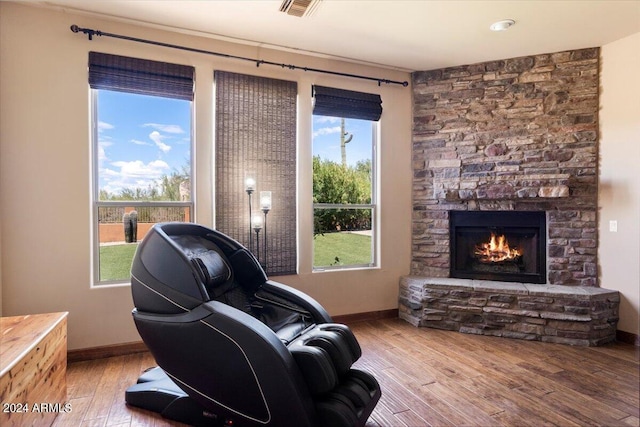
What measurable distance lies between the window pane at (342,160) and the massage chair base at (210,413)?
2090mm

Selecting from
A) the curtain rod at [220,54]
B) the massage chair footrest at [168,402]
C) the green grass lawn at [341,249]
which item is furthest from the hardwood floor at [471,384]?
the curtain rod at [220,54]

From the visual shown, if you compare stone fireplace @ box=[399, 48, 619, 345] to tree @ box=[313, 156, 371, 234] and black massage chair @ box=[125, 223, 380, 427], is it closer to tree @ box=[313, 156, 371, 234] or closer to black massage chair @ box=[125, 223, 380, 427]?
tree @ box=[313, 156, 371, 234]

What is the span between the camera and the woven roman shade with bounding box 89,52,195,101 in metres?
2.75

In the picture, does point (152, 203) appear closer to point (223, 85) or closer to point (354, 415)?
point (223, 85)

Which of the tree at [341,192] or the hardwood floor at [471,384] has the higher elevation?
the tree at [341,192]

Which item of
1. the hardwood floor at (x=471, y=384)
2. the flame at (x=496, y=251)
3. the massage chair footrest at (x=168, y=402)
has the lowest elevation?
the hardwood floor at (x=471, y=384)

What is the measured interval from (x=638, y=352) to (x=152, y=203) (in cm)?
437

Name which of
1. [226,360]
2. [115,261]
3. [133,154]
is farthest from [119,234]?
[226,360]

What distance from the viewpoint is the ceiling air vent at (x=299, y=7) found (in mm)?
2498

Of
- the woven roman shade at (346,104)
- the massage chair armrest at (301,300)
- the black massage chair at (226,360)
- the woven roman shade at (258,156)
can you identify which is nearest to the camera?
the black massage chair at (226,360)

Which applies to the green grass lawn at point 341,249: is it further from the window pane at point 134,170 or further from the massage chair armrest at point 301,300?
the window pane at point 134,170

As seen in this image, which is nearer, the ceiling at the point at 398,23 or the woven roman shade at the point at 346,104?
the ceiling at the point at 398,23

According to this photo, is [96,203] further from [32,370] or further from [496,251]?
[496,251]

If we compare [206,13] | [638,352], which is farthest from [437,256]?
[206,13]
